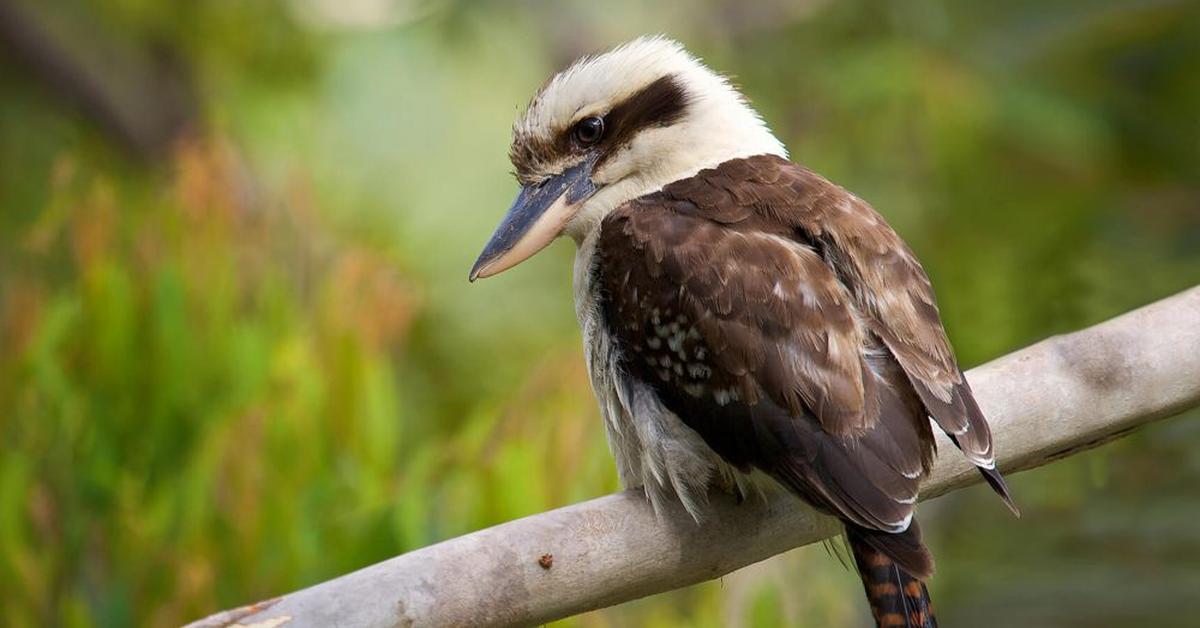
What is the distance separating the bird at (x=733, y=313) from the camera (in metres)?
1.80

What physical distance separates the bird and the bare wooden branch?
63mm

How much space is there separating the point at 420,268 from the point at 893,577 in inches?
132

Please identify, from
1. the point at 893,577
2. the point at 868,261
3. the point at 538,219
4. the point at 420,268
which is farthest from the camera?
the point at 420,268

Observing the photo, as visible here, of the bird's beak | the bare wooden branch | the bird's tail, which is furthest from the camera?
the bird's beak

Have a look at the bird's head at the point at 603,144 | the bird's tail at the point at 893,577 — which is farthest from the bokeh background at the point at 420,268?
the bird's tail at the point at 893,577

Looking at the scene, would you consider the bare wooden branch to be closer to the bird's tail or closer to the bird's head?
the bird's tail

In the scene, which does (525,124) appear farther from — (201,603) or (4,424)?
(4,424)

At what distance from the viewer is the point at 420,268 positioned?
5.00 metres

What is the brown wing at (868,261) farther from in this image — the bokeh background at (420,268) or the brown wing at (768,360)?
the bokeh background at (420,268)

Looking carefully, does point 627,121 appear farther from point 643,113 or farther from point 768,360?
point 768,360

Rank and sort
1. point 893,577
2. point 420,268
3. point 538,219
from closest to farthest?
point 893,577
point 538,219
point 420,268

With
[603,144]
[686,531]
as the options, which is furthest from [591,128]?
[686,531]

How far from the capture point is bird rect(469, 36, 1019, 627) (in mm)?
1805

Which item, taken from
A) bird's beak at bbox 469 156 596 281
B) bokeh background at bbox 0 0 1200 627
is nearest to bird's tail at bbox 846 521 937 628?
bird's beak at bbox 469 156 596 281
